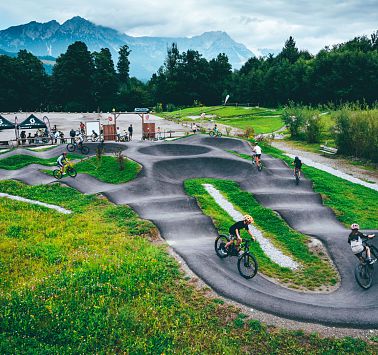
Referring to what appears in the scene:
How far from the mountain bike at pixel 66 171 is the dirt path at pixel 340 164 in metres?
23.9

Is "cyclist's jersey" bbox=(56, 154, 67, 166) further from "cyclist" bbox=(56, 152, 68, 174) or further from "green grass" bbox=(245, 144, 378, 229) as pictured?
"green grass" bbox=(245, 144, 378, 229)

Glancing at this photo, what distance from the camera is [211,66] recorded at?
117125 millimetres

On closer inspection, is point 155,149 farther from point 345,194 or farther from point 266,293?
point 266,293

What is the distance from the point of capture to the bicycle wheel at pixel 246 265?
48.2 feet

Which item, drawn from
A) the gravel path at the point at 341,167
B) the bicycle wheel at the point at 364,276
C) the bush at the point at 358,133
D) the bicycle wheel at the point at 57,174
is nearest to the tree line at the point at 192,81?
the bush at the point at 358,133

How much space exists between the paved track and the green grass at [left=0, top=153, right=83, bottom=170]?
4.73 ft

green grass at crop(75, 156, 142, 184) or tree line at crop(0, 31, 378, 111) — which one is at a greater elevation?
tree line at crop(0, 31, 378, 111)

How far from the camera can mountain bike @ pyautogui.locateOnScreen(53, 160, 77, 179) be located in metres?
27.6

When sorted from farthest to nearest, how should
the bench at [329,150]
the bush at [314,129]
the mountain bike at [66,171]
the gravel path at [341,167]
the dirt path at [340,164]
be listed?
the bush at [314,129] < the bench at [329,150] < the dirt path at [340,164] < the gravel path at [341,167] < the mountain bike at [66,171]

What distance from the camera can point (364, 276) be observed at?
1414 centimetres

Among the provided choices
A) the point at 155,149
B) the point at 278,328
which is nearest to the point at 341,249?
the point at 278,328

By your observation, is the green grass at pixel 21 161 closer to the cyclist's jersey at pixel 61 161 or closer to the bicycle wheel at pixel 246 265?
the cyclist's jersey at pixel 61 161

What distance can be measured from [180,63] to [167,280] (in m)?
115

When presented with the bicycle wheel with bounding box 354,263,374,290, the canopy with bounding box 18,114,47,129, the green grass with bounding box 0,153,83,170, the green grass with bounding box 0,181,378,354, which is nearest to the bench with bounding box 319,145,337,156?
the green grass with bounding box 0,153,83,170
